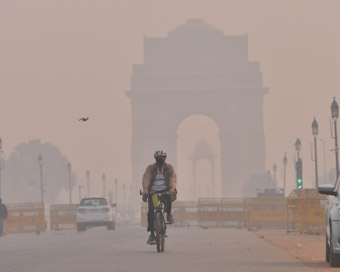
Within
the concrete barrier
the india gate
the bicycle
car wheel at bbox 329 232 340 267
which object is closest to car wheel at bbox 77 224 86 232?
the concrete barrier

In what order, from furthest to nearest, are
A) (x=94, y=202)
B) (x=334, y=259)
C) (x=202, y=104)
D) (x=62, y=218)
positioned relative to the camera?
(x=202, y=104), (x=62, y=218), (x=94, y=202), (x=334, y=259)

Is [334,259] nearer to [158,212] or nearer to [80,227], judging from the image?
[158,212]

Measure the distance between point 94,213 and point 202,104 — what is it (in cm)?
11412

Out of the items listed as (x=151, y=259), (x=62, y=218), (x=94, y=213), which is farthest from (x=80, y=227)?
(x=151, y=259)

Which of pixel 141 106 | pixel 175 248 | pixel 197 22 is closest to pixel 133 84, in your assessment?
pixel 141 106

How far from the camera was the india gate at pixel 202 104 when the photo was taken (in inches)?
6112

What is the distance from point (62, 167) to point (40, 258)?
15136 centimetres

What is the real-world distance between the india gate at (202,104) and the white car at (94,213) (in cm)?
11118

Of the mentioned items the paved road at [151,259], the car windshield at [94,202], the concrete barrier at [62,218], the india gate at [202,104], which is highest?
the india gate at [202,104]

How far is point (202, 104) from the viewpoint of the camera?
15625cm

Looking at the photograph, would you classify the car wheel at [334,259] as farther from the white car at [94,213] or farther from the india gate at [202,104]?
the india gate at [202,104]

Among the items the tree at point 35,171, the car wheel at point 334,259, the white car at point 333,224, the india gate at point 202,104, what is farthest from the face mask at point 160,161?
the tree at point 35,171

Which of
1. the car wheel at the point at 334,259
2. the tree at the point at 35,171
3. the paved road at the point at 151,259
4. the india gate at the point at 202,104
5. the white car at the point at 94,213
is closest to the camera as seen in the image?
the car wheel at the point at 334,259

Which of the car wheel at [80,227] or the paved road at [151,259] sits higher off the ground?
the car wheel at [80,227]
